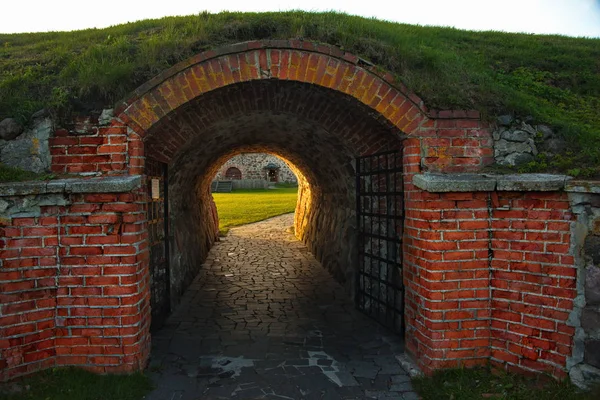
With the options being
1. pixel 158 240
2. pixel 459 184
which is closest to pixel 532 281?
pixel 459 184

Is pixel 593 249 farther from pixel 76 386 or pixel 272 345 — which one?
pixel 76 386

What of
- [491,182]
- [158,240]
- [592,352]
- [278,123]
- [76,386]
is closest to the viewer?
[592,352]

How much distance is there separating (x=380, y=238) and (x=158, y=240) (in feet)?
9.89

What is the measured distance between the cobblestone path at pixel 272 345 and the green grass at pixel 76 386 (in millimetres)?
210

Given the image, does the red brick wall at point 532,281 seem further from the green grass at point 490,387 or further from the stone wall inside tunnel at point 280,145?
the stone wall inside tunnel at point 280,145

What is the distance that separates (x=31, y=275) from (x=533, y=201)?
467 cm

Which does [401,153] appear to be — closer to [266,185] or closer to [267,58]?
[267,58]

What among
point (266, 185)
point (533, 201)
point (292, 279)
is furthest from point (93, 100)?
point (266, 185)

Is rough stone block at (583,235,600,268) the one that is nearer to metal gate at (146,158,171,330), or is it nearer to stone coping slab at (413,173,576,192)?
stone coping slab at (413,173,576,192)

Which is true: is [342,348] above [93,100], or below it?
below

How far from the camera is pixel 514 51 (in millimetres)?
6762

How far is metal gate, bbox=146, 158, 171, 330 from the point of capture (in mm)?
5352

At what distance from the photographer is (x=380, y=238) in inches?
216

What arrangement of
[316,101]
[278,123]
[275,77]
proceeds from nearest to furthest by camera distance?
[275,77] → [316,101] → [278,123]
